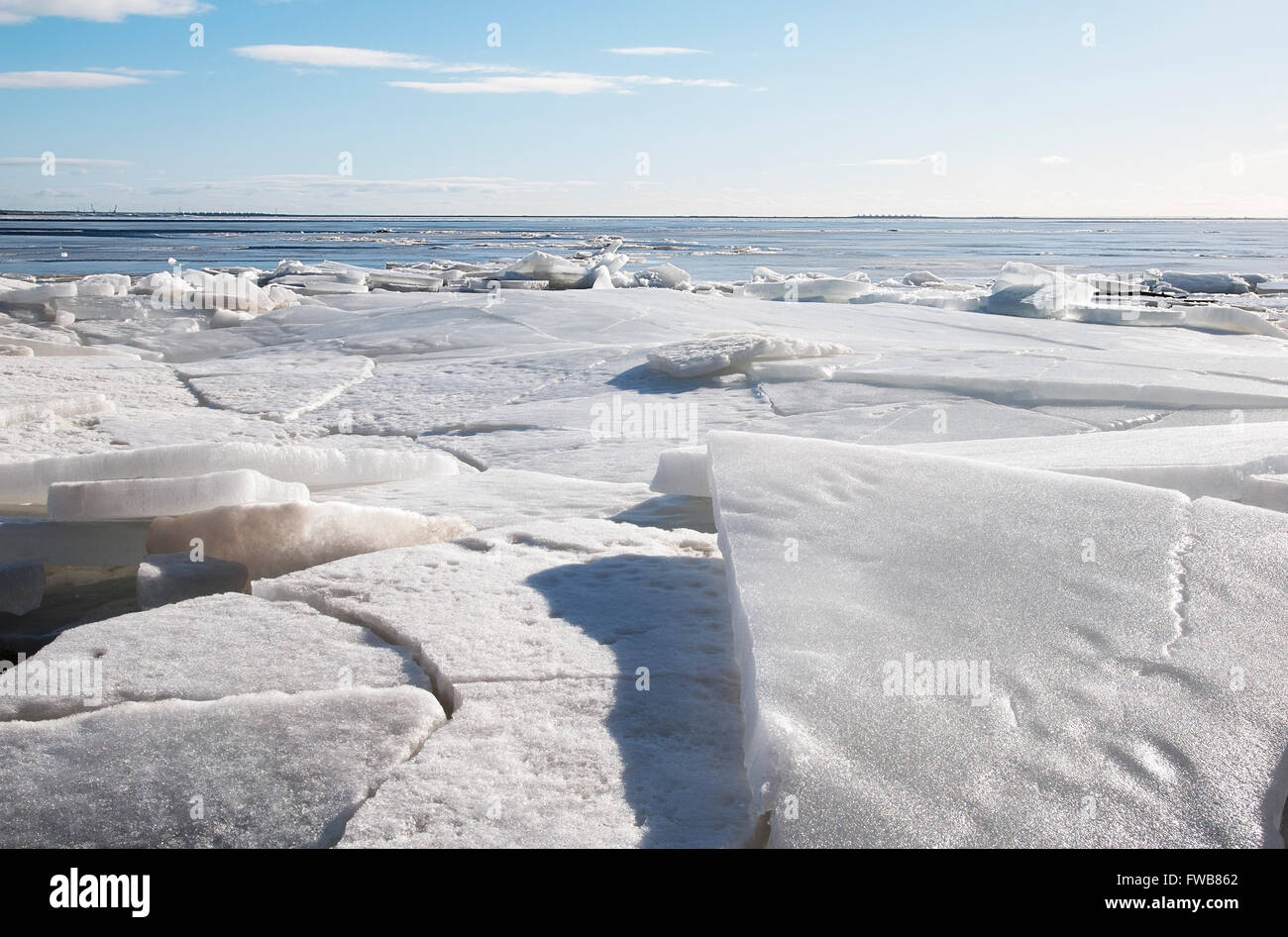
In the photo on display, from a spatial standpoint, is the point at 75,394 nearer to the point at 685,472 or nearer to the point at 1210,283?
the point at 685,472

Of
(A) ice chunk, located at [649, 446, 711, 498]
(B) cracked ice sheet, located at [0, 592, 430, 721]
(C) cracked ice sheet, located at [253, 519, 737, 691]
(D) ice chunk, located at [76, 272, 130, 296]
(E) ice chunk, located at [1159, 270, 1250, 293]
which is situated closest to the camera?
(B) cracked ice sheet, located at [0, 592, 430, 721]

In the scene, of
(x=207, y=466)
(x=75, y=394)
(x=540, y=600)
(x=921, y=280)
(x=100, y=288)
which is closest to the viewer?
(x=540, y=600)

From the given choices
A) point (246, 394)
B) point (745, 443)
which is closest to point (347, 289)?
point (246, 394)

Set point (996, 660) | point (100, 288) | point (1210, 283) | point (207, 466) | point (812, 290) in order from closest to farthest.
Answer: point (996, 660) < point (207, 466) < point (100, 288) < point (812, 290) < point (1210, 283)

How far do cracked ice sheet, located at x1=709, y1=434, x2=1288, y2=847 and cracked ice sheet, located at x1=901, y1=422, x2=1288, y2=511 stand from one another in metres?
0.35

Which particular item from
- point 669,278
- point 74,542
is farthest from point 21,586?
point 669,278

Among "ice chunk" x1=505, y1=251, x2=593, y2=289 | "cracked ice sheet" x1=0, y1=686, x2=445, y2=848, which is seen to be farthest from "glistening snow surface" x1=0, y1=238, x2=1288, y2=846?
"ice chunk" x1=505, y1=251, x2=593, y2=289

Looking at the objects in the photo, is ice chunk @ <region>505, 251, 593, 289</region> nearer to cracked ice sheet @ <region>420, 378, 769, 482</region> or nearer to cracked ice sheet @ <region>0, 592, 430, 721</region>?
cracked ice sheet @ <region>420, 378, 769, 482</region>

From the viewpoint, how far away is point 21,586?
2221 millimetres

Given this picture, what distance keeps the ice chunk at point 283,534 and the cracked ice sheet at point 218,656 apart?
1.13ft

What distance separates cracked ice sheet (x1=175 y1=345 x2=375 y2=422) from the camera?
4.43m

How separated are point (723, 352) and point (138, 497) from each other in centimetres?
301

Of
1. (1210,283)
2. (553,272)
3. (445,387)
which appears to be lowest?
(445,387)
